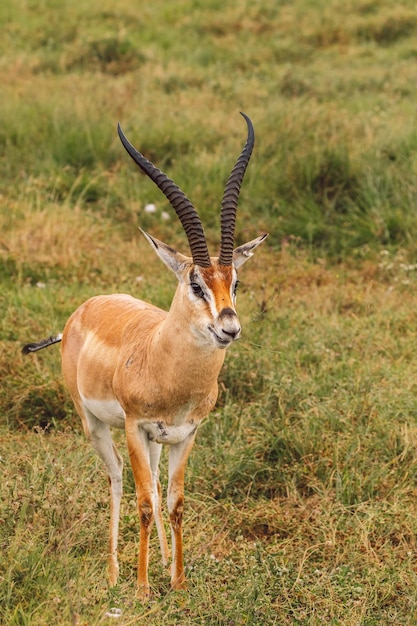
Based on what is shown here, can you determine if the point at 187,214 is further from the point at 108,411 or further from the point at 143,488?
the point at 143,488

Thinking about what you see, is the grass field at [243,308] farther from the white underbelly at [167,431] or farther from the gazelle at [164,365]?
the white underbelly at [167,431]

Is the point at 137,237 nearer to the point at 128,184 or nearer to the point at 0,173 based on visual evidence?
the point at 128,184

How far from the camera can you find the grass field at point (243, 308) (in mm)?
3945

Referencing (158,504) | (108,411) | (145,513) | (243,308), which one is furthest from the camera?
(243,308)

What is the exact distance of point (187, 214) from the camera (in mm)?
A: 3750

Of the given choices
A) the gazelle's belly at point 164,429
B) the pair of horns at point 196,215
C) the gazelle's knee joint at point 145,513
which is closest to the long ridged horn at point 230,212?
the pair of horns at point 196,215

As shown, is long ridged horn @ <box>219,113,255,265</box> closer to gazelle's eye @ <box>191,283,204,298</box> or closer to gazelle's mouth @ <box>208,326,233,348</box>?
gazelle's eye @ <box>191,283,204,298</box>

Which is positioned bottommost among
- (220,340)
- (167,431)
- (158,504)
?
(158,504)

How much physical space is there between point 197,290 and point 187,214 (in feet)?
1.13

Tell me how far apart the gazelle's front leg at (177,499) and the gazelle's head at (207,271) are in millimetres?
609

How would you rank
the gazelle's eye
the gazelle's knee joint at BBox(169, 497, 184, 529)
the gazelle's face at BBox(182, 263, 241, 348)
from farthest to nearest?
the gazelle's knee joint at BBox(169, 497, 184, 529) < the gazelle's eye < the gazelle's face at BBox(182, 263, 241, 348)

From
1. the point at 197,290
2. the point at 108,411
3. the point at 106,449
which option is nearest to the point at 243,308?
the point at 106,449

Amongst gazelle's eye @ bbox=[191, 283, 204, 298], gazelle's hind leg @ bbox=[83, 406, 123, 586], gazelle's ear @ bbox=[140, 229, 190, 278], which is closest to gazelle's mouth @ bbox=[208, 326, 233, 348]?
gazelle's eye @ bbox=[191, 283, 204, 298]

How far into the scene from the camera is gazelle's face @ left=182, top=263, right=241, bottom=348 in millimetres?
3391
